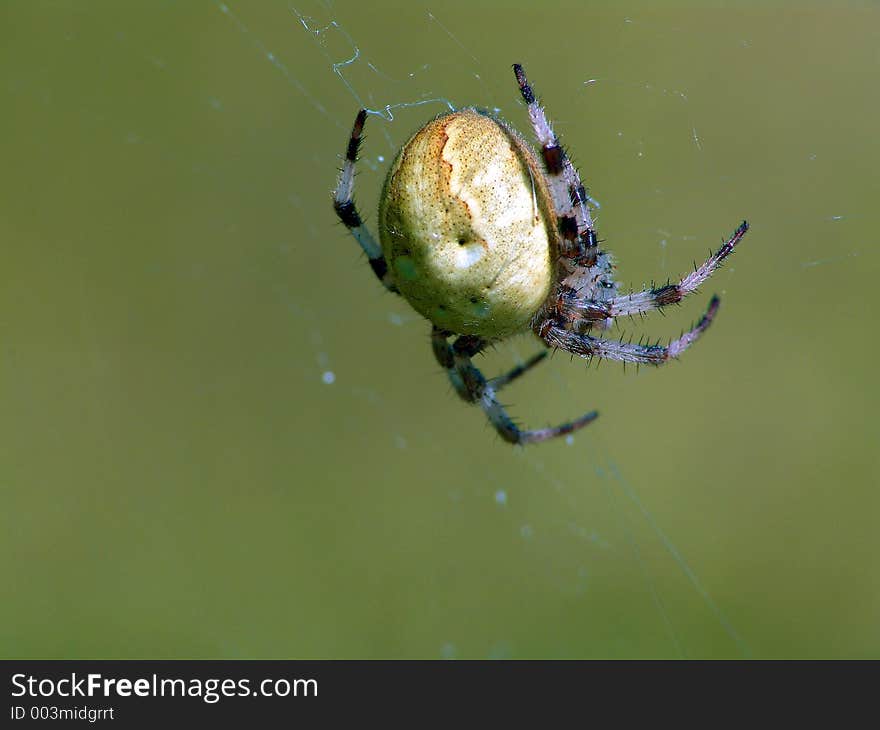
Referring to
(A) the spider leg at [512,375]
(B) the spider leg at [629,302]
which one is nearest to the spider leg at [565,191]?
(B) the spider leg at [629,302]

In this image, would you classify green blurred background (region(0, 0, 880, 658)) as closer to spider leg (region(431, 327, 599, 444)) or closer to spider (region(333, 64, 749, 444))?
spider leg (region(431, 327, 599, 444))

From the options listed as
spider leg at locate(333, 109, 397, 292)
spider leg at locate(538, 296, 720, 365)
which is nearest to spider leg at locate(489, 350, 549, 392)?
spider leg at locate(538, 296, 720, 365)

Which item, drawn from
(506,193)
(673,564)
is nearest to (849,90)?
(673,564)

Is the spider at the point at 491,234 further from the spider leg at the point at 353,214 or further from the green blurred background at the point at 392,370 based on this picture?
the green blurred background at the point at 392,370

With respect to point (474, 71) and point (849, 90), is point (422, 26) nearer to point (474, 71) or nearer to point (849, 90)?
point (474, 71)

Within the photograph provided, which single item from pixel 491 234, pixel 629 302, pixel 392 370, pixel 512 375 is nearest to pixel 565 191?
pixel 491 234
